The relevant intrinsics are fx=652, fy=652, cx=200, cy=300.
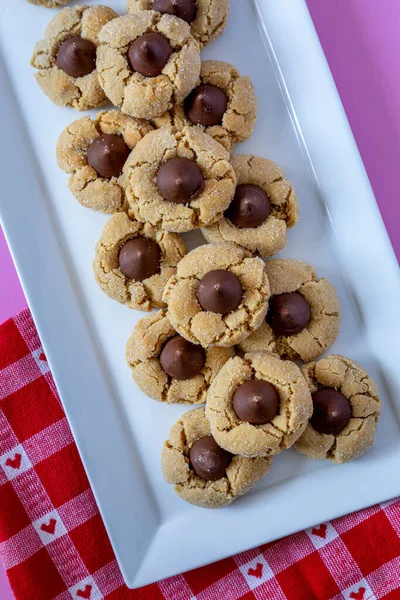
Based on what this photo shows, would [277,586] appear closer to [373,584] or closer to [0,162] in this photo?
[373,584]

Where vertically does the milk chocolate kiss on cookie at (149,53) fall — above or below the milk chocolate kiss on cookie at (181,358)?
above

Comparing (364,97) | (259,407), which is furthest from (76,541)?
(364,97)

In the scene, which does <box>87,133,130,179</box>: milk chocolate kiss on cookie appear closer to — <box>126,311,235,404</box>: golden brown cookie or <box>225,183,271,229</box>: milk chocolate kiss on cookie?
<box>225,183,271,229</box>: milk chocolate kiss on cookie

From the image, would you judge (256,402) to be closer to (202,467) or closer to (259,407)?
(259,407)

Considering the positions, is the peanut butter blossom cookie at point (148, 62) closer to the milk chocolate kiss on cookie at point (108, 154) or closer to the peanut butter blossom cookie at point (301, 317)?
the milk chocolate kiss on cookie at point (108, 154)

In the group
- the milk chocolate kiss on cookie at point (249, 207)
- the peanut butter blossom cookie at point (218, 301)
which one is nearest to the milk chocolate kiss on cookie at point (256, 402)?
the peanut butter blossom cookie at point (218, 301)

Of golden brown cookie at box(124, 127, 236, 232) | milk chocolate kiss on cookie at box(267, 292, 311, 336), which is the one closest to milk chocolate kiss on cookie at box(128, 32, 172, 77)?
golden brown cookie at box(124, 127, 236, 232)

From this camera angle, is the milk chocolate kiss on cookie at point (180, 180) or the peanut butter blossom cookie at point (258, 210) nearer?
the milk chocolate kiss on cookie at point (180, 180)
